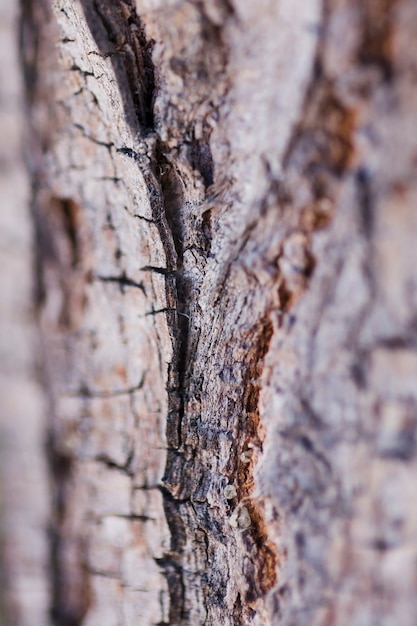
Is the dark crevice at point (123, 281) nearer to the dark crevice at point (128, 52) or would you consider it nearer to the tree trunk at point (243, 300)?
the tree trunk at point (243, 300)

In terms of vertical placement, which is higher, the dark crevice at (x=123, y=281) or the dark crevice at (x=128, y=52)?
the dark crevice at (x=128, y=52)

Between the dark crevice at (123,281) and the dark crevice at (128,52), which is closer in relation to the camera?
the dark crevice at (128,52)

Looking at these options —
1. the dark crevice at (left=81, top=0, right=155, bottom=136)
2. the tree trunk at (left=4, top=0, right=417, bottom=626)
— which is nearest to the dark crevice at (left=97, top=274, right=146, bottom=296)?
the tree trunk at (left=4, top=0, right=417, bottom=626)

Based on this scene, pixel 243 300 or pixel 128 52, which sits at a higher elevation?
pixel 128 52

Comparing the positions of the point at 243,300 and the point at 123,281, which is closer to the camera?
the point at 243,300

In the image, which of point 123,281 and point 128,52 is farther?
point 123,281

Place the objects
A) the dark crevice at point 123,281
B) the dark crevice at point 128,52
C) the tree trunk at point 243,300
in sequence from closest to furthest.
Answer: the tree trunk at point 243,300
the dark crevice at point 128,52
the dark crevice at point 123,281

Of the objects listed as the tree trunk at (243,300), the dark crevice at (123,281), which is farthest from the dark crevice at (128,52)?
the dark crevice at (123,281)

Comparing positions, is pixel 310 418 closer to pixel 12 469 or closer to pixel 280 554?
pixel 280 554
